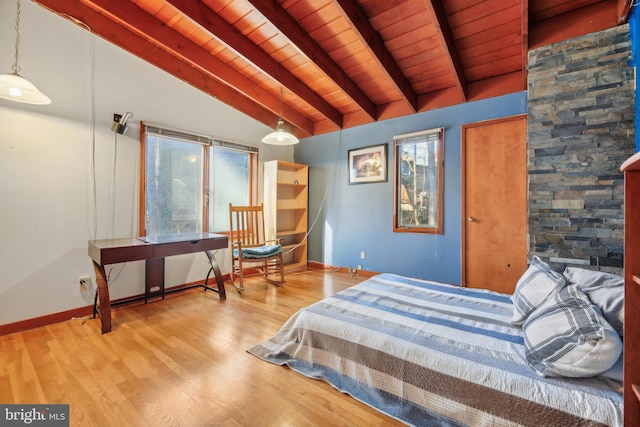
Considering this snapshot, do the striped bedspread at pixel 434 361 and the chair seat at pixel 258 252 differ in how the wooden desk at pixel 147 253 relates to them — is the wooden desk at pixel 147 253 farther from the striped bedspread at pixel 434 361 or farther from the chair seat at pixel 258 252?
the striped bedspread at pixel 434 361

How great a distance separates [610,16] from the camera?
210 cm

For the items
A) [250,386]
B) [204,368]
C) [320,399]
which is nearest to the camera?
[320,399]

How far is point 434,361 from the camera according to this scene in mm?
1283

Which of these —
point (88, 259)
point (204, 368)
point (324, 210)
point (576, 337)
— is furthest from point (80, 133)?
point (576, 337)

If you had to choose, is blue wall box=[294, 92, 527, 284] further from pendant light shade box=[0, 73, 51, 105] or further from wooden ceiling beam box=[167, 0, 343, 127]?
pendant light shade box=[0, 73, 51, 105]

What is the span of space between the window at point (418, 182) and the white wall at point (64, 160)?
311 cm

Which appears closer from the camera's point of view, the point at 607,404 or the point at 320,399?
the point at 607,404

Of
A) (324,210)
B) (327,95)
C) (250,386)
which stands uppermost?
(327,95)

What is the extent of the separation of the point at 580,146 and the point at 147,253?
3.77 meters

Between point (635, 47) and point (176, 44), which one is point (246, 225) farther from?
point (635, 47)

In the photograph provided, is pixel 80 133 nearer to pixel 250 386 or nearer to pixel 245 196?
pixel 245 196

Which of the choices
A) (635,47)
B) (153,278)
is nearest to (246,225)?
(153,278)

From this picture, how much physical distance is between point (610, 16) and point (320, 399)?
3466mm

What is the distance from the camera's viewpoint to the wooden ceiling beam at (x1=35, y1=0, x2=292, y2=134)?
2607 mm
